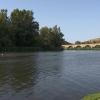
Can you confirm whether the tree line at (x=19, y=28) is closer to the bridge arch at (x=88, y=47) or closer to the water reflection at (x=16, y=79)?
the water reflection at (x=16, y=79)

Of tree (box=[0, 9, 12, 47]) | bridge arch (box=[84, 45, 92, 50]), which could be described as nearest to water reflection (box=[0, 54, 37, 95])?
tree (box=[0, 9, 12, 47])

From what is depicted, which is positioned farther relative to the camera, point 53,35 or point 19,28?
point 53,35

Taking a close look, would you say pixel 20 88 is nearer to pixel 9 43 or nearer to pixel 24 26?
pixel 9 43

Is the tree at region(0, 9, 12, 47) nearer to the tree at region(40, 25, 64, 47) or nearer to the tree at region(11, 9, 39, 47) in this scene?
the tree at region(11, 9, 39, 47)

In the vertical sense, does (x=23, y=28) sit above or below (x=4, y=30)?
above

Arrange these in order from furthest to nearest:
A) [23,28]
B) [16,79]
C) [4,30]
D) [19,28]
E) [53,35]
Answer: [53,35]
[23,28]
[19,28]
[4,30]
[16,79]

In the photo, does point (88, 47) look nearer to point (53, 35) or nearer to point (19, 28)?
point (53, 35)

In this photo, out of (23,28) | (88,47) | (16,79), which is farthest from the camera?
(88,47)

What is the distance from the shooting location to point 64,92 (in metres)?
9.18

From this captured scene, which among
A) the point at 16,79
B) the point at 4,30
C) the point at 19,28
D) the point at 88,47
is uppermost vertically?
the point at 19,28

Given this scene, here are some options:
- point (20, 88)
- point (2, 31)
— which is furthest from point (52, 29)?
point (20, 88)

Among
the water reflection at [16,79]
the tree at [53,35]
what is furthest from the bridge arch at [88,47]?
the water reflection at [16,79]

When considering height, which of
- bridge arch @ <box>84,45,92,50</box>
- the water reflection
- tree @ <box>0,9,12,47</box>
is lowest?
the water reflection

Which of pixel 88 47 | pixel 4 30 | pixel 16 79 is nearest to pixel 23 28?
pixel 4 30
